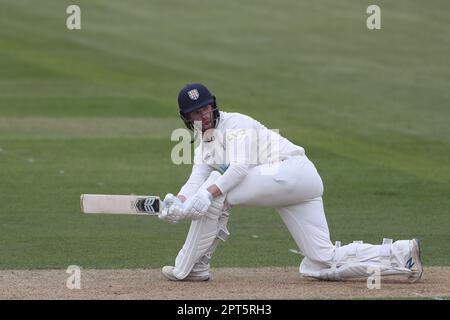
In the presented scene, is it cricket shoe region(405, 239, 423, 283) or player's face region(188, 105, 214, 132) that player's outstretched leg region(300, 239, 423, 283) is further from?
player's face region(188, 105, 214, 132)

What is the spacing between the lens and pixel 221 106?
2572 centimetres

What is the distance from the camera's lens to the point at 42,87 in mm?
29281

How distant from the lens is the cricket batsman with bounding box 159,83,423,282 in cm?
1029

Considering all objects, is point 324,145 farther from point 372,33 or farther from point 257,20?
point 257,20

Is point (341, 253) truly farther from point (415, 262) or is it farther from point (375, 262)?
point (415, 262)

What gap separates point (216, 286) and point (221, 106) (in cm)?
1547

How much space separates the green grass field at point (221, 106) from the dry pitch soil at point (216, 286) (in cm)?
70

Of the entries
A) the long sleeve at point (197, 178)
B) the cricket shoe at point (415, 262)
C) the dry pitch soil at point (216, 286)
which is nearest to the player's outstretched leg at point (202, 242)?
the dry pitch soil at point (216, 286)

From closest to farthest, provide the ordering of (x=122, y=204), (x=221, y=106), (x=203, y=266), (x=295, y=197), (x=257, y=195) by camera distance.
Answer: (x=122, y=204), (x=257, y=195), (x=295, y=197), (x=203, y=266), (x=221, y=106)

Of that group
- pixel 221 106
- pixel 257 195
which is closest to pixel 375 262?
pixel 257 195

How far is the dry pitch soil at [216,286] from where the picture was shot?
9.79 m

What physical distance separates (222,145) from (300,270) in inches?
58.5

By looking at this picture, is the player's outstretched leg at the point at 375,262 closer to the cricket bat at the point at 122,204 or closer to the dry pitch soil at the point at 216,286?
the dry pitch soil at the point at 216,286

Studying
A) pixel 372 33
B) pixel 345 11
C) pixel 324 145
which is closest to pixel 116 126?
pixel 324 145
